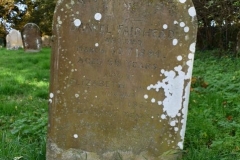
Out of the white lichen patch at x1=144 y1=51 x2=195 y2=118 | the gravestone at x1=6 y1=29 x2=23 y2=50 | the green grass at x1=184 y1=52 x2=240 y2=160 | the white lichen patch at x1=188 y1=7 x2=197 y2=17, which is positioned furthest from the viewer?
the gravestone at x1=6 y1=29 x2=23 y2=50

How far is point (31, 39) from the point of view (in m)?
14.4

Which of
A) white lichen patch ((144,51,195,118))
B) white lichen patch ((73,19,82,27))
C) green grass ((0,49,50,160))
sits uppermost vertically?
white lichen patch ((73,19,82,27))

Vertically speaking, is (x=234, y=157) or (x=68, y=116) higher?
(x=68, y=116)

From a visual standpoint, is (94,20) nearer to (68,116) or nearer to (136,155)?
(68,116)

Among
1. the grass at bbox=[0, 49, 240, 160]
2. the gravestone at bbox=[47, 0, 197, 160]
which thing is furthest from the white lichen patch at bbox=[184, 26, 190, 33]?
the grass at bbox=[0, 49, 240, 160]

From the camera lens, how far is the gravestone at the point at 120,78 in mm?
2613

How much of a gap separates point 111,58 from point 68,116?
0.64 meters

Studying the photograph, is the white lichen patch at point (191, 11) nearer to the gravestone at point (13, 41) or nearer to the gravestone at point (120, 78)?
the gravestone at point (120, 78)

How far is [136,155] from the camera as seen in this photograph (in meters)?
2.80

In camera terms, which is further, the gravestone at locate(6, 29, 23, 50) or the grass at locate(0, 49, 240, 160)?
the gravestone at locate(6, 29, 23, 50)

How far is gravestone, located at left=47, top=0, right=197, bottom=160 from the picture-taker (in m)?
2.61

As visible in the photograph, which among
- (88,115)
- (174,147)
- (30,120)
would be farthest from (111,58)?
(30,120)

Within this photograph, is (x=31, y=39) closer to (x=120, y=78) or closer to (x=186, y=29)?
(x=120, y=78)

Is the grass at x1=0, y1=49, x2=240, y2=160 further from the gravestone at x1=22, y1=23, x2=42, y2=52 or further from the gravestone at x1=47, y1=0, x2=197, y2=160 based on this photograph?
the gravestone at x1=22, y1=23, x2=42, y2=52
